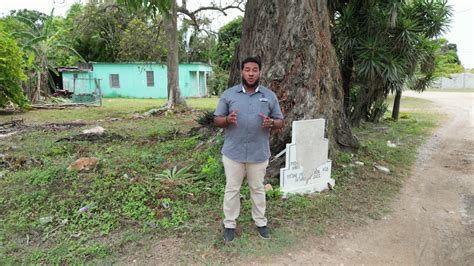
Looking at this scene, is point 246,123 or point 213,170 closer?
point 246,123

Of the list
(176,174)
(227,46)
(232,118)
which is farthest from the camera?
(227,46)

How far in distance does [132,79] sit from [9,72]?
13908 millimetres

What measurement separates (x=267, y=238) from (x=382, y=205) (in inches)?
76.2

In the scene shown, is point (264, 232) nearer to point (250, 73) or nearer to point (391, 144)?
point (250, 73)

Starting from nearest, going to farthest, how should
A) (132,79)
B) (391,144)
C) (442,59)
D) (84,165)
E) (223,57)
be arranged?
1. (84,165)
2. (391,144)
3. (442,59)
4. (132,79)
5. (223,57)

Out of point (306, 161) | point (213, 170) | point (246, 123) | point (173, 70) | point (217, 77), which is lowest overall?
point (213, 170)

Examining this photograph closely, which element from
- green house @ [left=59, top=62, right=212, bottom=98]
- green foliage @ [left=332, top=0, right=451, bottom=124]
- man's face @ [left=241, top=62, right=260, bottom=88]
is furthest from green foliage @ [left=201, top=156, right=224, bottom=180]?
green house @ [left=59, top=62, right=212, bottom=98]

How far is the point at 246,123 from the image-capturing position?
3367 millimetres

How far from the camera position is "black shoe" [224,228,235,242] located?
3.60 metres

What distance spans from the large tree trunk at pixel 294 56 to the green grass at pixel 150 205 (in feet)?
3.67

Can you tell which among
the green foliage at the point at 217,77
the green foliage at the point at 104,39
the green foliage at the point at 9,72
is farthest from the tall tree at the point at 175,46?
the green foliage at the point at 217,77

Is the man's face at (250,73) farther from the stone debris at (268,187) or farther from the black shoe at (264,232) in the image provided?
the stone debris at (268,187)

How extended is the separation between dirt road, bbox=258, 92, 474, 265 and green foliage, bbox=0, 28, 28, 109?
15.0 metres

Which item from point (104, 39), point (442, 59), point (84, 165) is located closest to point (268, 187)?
point (84, 165)
